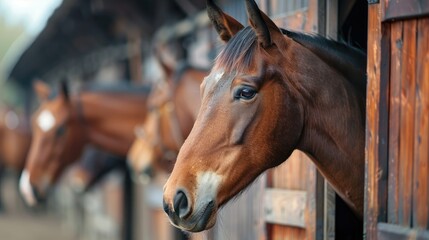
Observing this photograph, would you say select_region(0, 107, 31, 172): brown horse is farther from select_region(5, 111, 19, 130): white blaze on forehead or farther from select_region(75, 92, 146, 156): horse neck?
select_region(75, 92, 146, 156): horse neck

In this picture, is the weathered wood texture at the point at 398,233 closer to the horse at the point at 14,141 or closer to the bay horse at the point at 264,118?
the bay horse at the point at 264,118

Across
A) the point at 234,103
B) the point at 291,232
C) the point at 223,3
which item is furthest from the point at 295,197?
the point at 223,3

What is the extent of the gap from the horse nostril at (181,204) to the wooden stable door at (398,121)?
0.67 metres

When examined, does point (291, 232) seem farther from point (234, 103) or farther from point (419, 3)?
point (419, 3)

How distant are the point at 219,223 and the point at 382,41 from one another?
3.05ft

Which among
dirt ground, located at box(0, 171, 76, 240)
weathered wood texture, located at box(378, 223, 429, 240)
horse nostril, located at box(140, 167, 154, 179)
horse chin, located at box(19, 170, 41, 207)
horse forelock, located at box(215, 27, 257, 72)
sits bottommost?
dirt ground, located at box(0, 171, 76, 240)

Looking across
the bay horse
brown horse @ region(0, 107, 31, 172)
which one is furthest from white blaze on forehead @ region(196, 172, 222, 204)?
brown horse @ region(0, 107, 31, 172)

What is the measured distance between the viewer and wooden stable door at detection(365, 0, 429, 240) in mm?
2314

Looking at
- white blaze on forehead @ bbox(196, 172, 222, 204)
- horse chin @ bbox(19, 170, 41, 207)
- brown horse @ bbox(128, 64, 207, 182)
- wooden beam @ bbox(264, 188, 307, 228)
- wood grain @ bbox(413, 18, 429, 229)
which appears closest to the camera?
wood grain @ bbox(413, 18, 429, 229)

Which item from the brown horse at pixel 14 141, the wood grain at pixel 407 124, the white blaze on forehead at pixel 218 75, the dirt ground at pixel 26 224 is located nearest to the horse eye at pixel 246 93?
the white blaze on forehead at pixel 218 75

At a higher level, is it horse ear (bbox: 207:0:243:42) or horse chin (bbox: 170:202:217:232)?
horse ear (bbox: 207:0:243:42)

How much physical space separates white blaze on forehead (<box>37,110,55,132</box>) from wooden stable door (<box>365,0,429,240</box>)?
170 inches

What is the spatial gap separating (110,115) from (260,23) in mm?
4140

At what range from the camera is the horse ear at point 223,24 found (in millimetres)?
2737
